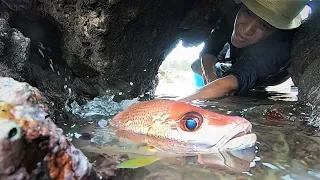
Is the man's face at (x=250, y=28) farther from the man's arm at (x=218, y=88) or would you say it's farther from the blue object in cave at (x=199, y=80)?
the blue object in cave at (x=199, y=80)

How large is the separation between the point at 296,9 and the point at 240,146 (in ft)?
8.13

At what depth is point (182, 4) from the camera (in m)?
4.07

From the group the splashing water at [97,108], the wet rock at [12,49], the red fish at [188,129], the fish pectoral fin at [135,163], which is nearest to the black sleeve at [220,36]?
the splashing water at [97,108]

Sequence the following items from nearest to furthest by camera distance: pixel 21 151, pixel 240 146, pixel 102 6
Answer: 1. pixel 21 151
2. pixel 240 146
3. pixel 102 6

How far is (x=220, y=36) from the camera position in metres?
5.36

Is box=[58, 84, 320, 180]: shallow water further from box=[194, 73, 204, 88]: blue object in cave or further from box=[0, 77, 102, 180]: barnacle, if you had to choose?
box=[194, 73, 204, 88]: blue object in cave

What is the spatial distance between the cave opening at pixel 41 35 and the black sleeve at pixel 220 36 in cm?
254

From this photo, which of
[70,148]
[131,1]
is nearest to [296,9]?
[131,1]

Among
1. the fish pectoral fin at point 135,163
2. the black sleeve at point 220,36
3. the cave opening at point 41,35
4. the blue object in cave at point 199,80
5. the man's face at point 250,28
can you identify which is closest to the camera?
the fish pectoral fin at point 135,163

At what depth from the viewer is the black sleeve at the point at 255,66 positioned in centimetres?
411

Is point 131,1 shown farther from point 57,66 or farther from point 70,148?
point 70,148

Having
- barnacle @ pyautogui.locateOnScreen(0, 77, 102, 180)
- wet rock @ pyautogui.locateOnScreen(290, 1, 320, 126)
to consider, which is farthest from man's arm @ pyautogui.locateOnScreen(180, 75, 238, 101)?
barnacle @ pyautogui.locateOnScreen(0, 77, 102, 180)

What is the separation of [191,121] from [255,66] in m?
2.79

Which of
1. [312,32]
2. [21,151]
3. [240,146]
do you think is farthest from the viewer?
[312,32]
